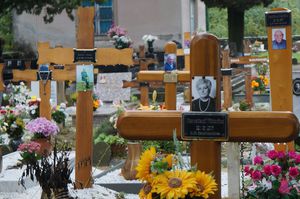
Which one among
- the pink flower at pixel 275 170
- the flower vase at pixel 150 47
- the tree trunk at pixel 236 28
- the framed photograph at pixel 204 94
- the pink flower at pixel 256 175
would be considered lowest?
the pink flower at pixel 256 175

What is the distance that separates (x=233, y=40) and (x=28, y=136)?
21.8 metres

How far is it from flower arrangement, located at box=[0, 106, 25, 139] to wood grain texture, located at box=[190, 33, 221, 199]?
607 centimetres

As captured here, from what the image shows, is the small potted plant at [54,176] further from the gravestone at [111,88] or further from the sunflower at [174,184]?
the gravestone at [111,88]

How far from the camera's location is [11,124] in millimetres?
9961

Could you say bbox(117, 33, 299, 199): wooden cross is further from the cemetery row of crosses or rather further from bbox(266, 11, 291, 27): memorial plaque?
bbox(266, 11, 291, 27): memorial plaque

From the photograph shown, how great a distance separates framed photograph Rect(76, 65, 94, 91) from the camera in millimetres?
6969

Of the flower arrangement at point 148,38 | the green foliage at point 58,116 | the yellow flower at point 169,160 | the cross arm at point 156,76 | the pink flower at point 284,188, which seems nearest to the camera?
the yellow flower at point 169,160

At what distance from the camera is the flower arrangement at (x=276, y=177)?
462 cm

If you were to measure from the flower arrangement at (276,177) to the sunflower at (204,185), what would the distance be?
0.85 metres

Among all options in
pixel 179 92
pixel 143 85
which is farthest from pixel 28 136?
pixel 179 92

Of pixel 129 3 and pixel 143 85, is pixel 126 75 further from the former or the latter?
pixel 129 3

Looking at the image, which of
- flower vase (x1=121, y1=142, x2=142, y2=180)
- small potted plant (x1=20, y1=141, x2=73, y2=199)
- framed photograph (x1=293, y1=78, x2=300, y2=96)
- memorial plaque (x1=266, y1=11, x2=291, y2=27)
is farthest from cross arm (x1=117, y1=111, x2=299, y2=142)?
framed photograph (x1=293, y1=78, x2=300, y2=96)

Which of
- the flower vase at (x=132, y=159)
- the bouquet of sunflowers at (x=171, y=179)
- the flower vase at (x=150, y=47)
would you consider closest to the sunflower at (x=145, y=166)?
the bouquet of sunflowers at (x=171, y=179)

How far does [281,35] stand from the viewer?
715 centimetres
